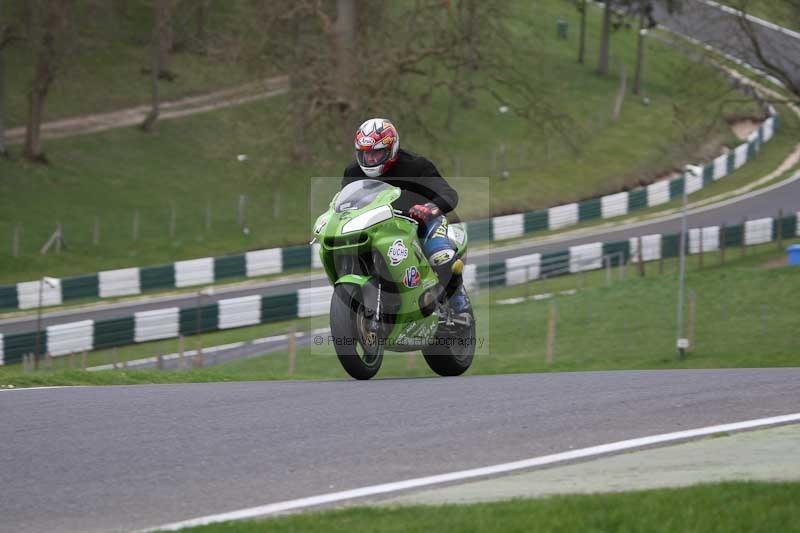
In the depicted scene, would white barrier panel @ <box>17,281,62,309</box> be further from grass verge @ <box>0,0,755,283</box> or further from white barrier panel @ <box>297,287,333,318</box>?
white barrier panel @ <box>297,287,333,318</box>

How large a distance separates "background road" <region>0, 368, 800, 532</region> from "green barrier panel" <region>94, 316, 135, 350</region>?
17.4m

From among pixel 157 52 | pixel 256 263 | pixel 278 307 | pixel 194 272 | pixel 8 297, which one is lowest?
pixel 278 307

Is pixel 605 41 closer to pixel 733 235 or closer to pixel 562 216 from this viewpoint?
pixel 562 216

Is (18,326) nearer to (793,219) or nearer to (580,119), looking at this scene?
(793,219)

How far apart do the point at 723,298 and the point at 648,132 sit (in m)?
31.4

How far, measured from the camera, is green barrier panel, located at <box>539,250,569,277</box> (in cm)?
3528

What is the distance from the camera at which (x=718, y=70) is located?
104 feet

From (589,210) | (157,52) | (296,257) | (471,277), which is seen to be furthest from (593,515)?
(157,52)

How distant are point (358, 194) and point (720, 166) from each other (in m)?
44.2

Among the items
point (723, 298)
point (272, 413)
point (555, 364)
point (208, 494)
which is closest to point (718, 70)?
point (723, 298)

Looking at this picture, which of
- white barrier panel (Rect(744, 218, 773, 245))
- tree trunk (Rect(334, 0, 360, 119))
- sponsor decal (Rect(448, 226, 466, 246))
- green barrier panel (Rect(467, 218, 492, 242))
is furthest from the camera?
green barrier panel (Rect(467, 218, 492, 242))

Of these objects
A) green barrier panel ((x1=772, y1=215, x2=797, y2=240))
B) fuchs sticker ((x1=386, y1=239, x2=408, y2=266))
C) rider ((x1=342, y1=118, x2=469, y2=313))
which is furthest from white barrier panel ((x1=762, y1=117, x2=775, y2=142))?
fuchs sticker ((x1=386, y1=239, x2=408, y2=266))

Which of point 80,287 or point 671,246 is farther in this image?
point 671,246

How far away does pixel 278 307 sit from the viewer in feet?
101
